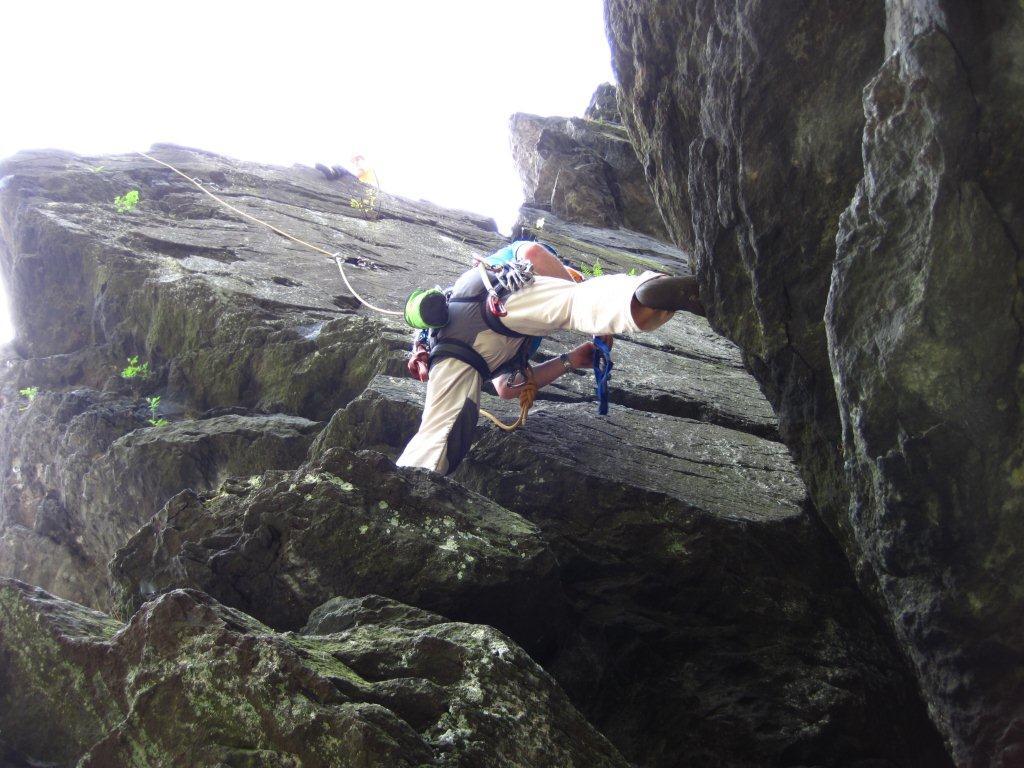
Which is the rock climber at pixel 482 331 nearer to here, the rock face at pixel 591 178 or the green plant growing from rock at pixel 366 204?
the green plant growing from rock at pixel 366 204

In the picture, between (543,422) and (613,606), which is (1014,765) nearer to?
(613,606)

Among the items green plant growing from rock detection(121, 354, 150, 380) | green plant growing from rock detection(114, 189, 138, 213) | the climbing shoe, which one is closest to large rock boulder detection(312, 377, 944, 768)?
the climbing shoe

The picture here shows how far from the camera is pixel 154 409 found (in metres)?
8.31

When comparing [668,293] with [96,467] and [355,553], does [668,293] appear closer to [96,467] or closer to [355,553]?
[355,553]

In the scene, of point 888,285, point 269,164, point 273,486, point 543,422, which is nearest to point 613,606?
point 543,422

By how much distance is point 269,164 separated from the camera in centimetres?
1616

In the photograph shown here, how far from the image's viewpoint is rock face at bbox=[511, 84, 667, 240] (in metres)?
16.4

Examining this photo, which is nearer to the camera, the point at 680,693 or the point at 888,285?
the point at 888,285

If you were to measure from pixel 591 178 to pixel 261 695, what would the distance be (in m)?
14.7

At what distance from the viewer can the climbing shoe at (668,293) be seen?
17.9 ft

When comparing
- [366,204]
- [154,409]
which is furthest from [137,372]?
[366,204]

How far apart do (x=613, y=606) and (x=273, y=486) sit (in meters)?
2.31

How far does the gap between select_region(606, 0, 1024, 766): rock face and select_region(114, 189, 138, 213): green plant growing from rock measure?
815 cm

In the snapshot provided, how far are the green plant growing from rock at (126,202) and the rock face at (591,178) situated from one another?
7.66m
